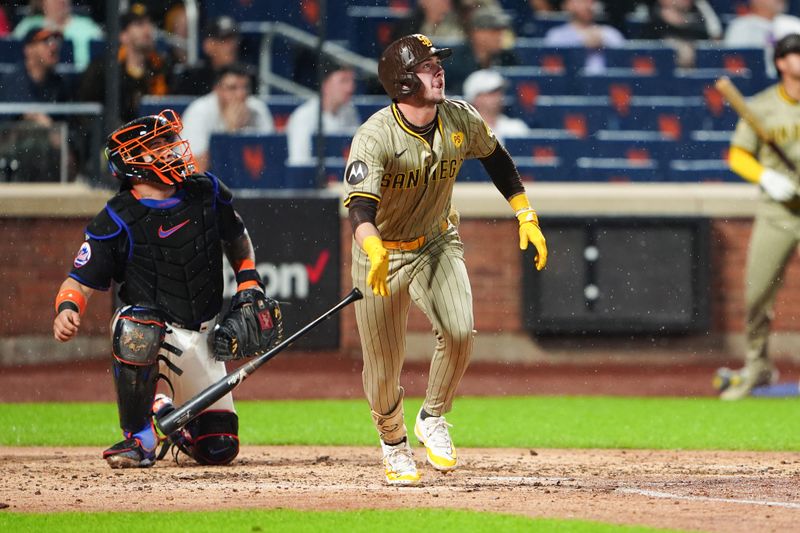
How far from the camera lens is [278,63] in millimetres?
13164

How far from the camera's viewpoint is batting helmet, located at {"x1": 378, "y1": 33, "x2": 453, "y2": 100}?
19.2 feet

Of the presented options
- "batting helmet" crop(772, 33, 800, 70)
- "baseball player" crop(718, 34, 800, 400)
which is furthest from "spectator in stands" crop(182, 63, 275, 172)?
"batting helmet" crop(772, 33, 800, 70)

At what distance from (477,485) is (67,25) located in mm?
7807

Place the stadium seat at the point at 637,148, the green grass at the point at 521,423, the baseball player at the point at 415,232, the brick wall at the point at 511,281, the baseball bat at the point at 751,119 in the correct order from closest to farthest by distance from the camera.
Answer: the baseball player at the point at 415,232 < the green grass at the point at 521,423 < the baseball bat at the point at 751,119 < the brick wall at the point at 511,281 < the stadium seat at the point at 637,148

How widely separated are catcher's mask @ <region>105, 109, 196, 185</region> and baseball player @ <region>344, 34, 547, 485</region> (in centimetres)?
102

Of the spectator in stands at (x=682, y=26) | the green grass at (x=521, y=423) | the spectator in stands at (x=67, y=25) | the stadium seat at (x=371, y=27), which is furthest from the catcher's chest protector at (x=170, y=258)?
the spectator in stands at (x=682, y=26)

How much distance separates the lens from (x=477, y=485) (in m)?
5.95

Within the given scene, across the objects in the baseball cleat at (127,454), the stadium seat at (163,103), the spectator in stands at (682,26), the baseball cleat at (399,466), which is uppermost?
the spectator in stands at (682,26)

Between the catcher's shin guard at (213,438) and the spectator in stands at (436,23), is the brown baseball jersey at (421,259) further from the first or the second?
the spectator in stands at (436,23)

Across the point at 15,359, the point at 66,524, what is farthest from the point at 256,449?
the point at 15,359

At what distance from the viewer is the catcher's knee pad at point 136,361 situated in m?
6.30

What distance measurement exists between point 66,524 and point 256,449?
2.61 metres

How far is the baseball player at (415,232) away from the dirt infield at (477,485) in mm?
327

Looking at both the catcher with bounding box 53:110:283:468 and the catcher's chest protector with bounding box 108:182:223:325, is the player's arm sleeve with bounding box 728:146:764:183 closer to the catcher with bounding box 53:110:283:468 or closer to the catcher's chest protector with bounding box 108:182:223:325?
the catcher with bounding box 53:110:283:468
